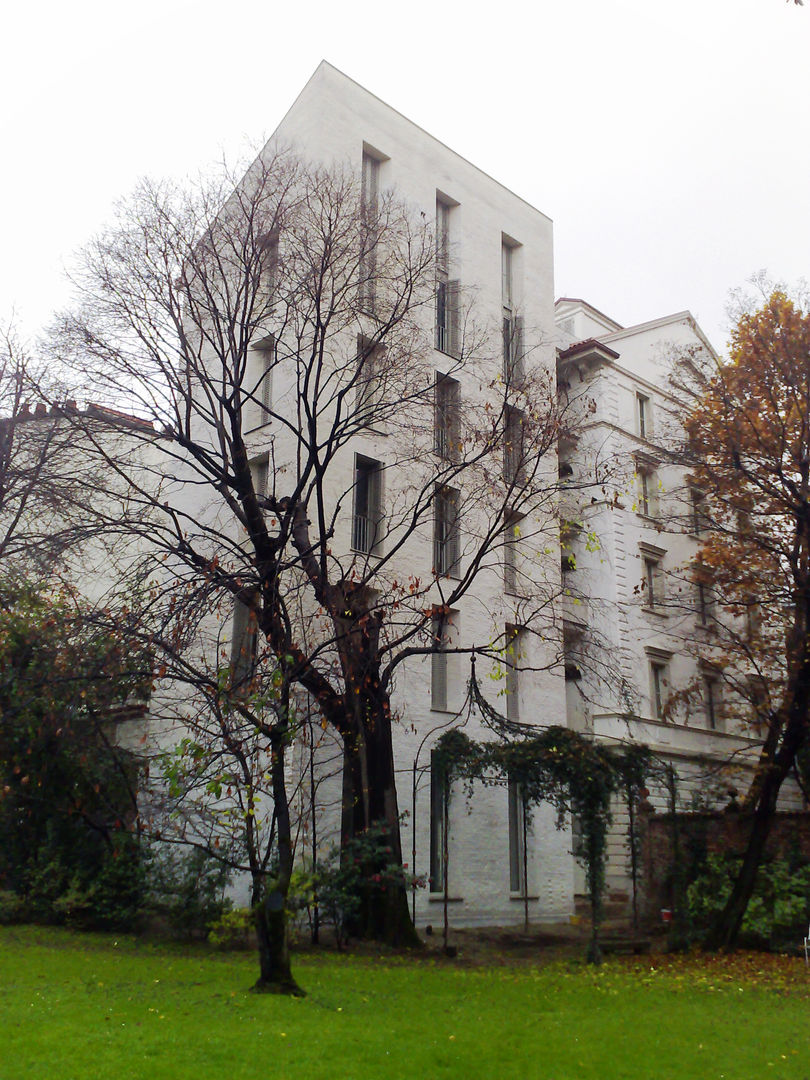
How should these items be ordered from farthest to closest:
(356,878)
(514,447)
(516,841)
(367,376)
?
(516,841) → (514,447) → (367,376) → (356,878)

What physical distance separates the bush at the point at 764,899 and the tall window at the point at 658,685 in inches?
421

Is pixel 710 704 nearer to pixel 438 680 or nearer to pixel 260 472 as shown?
pixel 438 680

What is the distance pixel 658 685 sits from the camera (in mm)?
29266

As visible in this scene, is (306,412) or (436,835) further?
(436,835)

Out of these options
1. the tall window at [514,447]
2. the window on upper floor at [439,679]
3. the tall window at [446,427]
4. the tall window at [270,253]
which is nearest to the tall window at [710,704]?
the window on upper floor at [439,679]

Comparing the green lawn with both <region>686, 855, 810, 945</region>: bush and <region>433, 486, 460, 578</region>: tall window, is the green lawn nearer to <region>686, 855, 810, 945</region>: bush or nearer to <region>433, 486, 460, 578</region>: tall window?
<region>686, 855, 810, 945</region>: bush

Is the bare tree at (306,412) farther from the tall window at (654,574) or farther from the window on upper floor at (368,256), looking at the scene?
the tall window at (654,574)

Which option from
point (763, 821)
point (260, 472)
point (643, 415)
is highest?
point (643, 415)

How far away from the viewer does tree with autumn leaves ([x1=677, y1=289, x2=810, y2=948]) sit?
17391 millimetres

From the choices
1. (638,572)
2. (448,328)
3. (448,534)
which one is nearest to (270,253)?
(448,534)

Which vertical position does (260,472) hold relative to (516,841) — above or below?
above

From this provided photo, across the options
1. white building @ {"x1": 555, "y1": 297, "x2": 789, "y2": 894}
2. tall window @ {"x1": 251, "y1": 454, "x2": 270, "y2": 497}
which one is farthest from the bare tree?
white building @ {"x1": 555, "y1": 297, "x2": 789, "y2": 894}

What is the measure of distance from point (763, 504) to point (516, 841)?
9617 mm

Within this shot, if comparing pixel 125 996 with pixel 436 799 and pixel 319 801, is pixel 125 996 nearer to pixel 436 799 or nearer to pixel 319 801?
pixel 319 801
